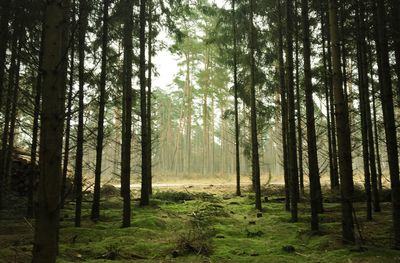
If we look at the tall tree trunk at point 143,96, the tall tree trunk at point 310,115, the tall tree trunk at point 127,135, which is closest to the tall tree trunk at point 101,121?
the tall tree trunk at point 127,135

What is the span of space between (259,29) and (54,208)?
15.3m

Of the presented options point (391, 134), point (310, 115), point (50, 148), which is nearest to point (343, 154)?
point (391, 134)

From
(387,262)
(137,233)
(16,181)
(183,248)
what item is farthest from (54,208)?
(16,181)

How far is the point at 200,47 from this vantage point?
29719 mm

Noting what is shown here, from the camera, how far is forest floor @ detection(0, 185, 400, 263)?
21.7 feet

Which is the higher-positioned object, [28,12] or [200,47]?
[200,47]

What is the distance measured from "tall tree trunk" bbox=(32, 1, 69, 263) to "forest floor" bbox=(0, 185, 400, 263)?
172cm

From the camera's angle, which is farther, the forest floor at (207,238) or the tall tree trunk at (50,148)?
the forest floor at (207,238)

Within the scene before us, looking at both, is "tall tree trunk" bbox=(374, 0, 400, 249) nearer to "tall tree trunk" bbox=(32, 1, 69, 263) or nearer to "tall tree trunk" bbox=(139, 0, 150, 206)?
"tall tree trunk" bbox=(32, 1, 69, 263)

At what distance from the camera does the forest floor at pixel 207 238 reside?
6617 millimetres

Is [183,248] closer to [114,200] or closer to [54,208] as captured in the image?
[54,208]

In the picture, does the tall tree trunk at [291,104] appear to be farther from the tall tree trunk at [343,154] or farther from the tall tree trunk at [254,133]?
the tall tree trunk at [254,133]

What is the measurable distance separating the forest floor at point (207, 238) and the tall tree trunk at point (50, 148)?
5.63 ft

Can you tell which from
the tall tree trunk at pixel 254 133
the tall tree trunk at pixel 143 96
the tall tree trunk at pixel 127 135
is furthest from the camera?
the tall tree trunk at pixel 254 133
